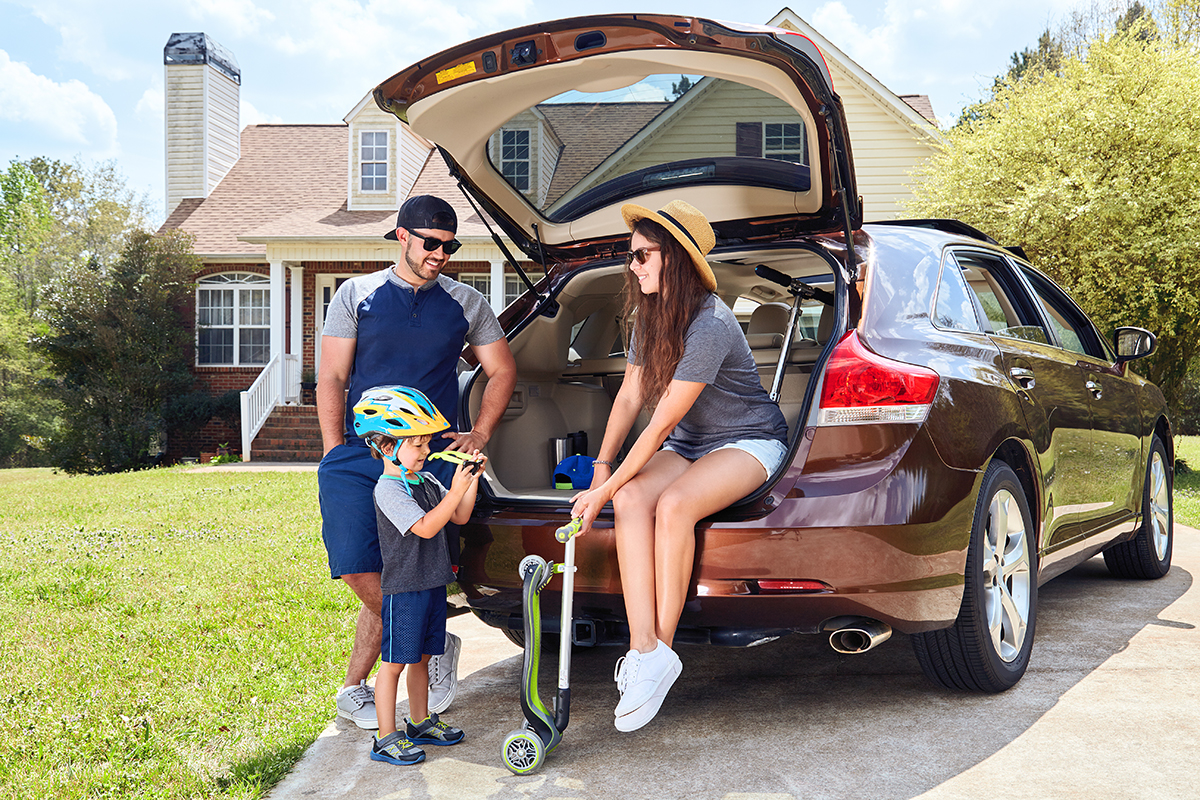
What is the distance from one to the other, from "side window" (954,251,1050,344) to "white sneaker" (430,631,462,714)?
227 centimetres

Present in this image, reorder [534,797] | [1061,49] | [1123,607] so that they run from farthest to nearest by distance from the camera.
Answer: [1061,49] < [1123,607] < [534,797]

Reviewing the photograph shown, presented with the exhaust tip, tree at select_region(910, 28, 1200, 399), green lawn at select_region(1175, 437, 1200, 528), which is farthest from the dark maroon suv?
tree at select_region(910, 28, 1200, 399)

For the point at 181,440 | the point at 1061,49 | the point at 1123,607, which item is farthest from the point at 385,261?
the point at 1061,49

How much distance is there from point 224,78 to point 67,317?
25.1 feet

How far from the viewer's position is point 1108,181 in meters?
11.3

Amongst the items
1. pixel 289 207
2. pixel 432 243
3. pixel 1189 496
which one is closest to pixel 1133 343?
pixel 432 243

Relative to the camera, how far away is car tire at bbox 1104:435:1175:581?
17.2 feet

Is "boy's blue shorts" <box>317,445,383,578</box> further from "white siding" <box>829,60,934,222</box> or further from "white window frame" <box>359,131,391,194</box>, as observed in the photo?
"white window frame" <box>359,131,391,194</box>

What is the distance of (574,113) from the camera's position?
3625 mm

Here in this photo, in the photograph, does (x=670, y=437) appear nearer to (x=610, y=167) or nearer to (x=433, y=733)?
(x=610, y=167)

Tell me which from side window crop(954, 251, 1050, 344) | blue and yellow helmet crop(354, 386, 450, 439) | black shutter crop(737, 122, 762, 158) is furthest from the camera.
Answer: side window crop(954, 251, 1050, 344)

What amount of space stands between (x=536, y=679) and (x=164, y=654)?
218 centimetres

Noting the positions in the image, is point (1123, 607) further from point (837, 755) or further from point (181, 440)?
point (181, 440)

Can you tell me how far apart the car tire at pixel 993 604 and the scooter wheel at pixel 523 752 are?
130 centimetres
